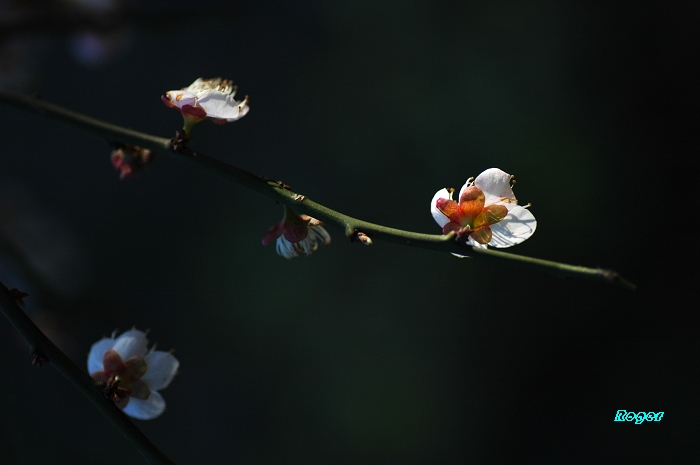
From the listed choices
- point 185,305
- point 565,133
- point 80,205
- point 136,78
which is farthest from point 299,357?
point 565,133

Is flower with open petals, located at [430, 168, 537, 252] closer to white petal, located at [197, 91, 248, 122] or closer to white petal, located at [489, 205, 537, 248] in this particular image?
white petal, located at [489, 205, 537, 248]

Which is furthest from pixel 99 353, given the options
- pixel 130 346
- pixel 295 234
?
pixel 295 234

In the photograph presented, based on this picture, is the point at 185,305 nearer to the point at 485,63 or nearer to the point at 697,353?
the point at 485,63

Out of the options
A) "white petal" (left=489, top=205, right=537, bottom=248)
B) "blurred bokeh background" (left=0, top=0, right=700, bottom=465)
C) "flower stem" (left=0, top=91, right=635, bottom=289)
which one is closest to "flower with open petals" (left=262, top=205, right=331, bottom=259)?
"flower stem" (left=0, top=91, right=635, bottom=289)

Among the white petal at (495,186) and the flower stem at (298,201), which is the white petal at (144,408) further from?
the white petal at (495,186)

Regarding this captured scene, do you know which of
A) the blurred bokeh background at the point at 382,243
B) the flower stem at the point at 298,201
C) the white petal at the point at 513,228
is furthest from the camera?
the blurred bokeh background at the point at 382,243

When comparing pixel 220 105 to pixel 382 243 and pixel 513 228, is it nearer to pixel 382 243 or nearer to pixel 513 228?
pixel 513 228

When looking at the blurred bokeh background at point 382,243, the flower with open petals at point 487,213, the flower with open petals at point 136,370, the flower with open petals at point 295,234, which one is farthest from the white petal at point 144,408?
the blurred bokeh background at point 382,243
